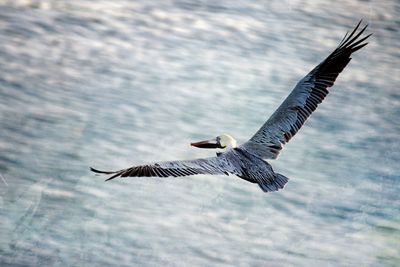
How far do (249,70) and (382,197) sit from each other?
6.44 ft

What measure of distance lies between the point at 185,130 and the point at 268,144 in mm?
1714

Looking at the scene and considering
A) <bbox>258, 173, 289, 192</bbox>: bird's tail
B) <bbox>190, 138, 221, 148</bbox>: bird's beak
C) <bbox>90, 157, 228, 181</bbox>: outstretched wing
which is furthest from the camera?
<bbox>190, 138, 221, 148</bbox>: bird's beak

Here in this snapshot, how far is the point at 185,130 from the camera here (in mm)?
6074

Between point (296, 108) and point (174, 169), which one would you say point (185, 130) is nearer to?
point (296, 108)

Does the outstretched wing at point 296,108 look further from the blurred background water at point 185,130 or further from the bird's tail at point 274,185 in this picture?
the blurred background water at point 185,130

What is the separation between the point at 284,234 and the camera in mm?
5066

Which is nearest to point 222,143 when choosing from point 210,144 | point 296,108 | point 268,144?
point 210,144

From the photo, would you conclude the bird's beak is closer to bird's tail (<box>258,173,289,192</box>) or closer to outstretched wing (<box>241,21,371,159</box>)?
outstretched wing (<box>241,21,371,159</box>)

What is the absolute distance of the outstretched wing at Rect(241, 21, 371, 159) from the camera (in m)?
4.42

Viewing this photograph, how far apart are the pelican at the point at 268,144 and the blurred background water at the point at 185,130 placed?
799mm

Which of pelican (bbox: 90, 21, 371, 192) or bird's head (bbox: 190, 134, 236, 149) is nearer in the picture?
pelican (bbox: 90, 21, 371, 192)

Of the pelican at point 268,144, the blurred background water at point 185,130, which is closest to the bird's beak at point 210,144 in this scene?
the pelican at point 268,144

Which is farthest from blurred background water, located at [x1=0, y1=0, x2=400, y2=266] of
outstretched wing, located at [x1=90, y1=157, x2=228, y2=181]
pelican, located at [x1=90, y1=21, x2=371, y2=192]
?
outstretched wing, located at [x1=90, y1=157, x2=228, y2=181]

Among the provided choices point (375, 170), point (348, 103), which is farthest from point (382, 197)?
point (348, 103)
